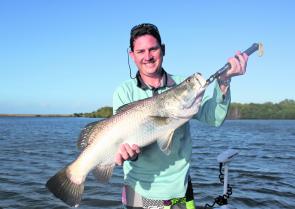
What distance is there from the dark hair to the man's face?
0.04 m

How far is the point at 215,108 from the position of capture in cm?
446

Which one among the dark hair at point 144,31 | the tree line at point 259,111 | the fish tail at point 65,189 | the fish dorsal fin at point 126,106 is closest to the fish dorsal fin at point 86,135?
the fish dorsal fin at point 126,106

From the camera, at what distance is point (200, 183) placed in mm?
13859

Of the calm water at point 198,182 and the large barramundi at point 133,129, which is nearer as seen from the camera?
the large barramundi at point 133,129

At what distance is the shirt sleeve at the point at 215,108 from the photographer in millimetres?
4409

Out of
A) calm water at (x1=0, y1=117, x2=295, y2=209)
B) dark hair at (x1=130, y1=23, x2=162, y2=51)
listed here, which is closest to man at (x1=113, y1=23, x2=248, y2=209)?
dark hair at (x1=130, y1=23, x2=162, y2=51)

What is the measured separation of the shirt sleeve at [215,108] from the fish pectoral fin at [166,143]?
0.52 m

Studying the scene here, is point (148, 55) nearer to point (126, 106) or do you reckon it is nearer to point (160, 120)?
point (126, 106)

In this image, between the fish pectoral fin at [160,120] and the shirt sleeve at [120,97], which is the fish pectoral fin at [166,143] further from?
the shirt sleeve at [120,97]

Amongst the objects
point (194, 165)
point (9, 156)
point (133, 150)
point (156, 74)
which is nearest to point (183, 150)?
point (133, 150)

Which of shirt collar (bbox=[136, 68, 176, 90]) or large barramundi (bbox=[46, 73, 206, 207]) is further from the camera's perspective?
shirt collar (bbox=[136, 68, 176, 90])

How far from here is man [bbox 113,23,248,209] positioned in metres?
4.39

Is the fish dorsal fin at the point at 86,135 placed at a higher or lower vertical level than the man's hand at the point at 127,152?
higher

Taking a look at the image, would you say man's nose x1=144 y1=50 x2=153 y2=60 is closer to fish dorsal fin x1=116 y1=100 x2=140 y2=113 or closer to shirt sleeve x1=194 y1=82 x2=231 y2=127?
fish dorsal fin x1=116 y1=100 x2=140 y2=113
